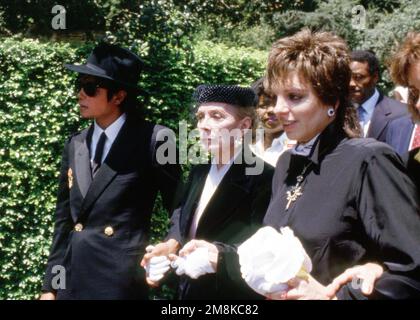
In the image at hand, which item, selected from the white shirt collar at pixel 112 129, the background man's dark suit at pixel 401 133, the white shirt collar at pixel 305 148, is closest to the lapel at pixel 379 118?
the background man's dark suit at pixel 401 133

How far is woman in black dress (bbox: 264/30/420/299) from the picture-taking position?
1.93 meters

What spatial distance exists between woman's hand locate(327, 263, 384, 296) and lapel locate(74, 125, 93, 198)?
202 centimetres

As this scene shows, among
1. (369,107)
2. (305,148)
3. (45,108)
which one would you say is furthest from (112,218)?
(369,107)

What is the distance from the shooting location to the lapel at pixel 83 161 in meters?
3.59

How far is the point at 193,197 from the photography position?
3.17 meters

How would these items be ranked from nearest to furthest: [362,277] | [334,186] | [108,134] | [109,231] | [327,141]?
[362,277] → [334,186] → [327,141] → [109,231] → [108,134]

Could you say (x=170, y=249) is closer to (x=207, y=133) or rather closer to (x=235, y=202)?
(x=235, y=202)

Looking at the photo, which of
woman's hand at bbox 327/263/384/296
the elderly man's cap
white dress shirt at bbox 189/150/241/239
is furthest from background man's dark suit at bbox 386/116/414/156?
woman's hand at bbox 327/263/384/296

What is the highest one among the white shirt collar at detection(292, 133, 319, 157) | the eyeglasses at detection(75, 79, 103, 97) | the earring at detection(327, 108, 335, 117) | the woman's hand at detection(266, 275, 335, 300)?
the earring at detection(327, 108, 335, 117)

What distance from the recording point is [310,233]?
213 centimetres

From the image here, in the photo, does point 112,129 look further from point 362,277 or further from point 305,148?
point 362,277

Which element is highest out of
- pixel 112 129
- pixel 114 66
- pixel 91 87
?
pixel 114 66

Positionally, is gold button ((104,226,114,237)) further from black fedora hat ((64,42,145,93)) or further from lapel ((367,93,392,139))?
lapel ((367,93,392,139))

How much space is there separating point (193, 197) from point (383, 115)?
293cm
